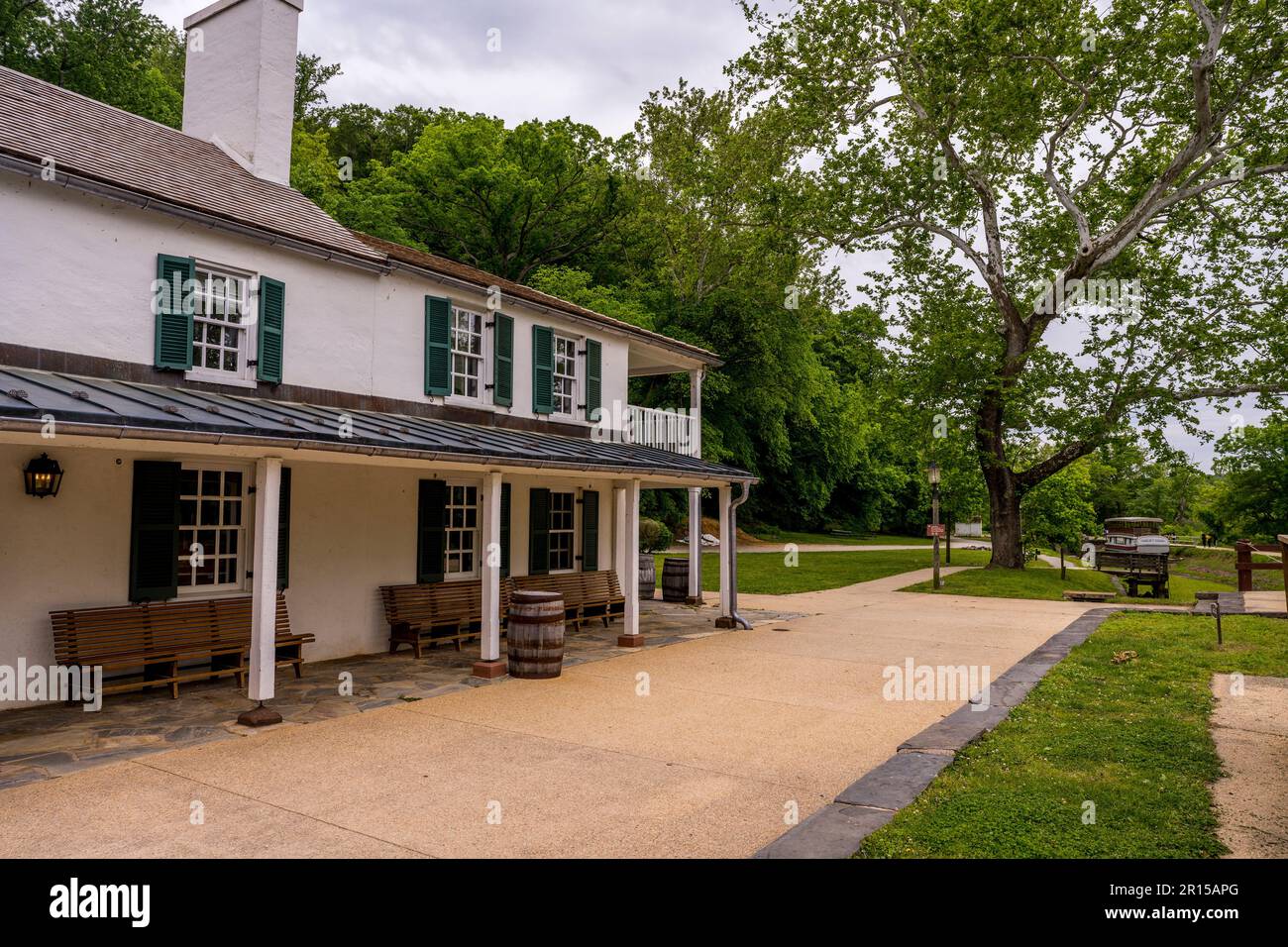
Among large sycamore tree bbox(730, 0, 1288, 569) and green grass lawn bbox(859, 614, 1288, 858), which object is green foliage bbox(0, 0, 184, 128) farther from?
green grass lawn bbox(859, 614, 1288, 858)

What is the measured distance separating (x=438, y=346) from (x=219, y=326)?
3.11m

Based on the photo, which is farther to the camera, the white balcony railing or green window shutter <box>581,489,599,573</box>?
the white balcony railing

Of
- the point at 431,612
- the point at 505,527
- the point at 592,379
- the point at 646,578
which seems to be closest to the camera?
the point at 431,612

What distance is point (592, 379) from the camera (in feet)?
49.3

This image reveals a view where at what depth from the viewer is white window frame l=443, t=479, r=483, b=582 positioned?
12.5 meters

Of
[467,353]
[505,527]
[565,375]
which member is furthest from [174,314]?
[565,375]

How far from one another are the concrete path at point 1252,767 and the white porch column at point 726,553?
23.4 feet

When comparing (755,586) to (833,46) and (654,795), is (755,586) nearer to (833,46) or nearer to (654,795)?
(833,46)

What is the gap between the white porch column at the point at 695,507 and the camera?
56.6ft

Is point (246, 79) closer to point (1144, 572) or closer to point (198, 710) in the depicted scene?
point (198, 710)

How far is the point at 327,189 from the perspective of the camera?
26266 millimetres

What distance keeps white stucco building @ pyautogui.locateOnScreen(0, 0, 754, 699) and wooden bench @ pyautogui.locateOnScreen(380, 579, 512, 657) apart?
0.26 metres

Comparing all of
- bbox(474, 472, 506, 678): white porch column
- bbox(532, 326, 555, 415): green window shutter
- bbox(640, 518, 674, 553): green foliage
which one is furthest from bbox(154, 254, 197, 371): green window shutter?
bbox(640, 518, 674, 553): green foliage
